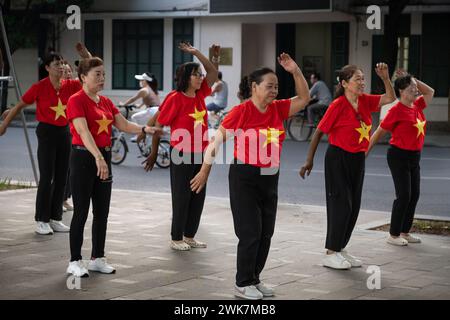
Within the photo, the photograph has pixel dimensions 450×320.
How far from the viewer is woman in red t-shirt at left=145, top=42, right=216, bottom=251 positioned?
9.29m

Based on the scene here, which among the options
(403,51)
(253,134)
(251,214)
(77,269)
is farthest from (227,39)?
(251,214)

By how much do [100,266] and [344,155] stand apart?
2455 millimetres

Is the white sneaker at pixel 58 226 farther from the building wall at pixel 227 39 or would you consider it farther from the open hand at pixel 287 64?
the building wall at pixel 227 39

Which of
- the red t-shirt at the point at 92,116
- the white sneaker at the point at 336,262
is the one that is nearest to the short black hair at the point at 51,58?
the red t-shirt at the point at 92,116

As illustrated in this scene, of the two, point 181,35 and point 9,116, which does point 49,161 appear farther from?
point 181,35

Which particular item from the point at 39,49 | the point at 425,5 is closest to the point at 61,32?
the point at 39,49

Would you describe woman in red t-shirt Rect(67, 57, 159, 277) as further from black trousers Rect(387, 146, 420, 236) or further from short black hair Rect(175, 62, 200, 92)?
black trousers Rect(387, 146, 420, 236)

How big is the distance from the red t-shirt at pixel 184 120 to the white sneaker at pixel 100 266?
5.64ft

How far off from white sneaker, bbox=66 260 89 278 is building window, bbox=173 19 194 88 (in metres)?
23.9

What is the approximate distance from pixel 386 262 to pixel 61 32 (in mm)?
26391

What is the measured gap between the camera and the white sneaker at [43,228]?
9.98m

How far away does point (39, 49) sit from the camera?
1320 inches

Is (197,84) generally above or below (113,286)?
above

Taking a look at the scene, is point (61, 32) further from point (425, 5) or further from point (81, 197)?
point (81, 197)
